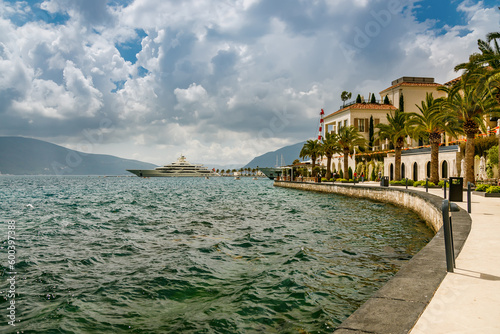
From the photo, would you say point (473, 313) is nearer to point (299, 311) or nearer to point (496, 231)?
point (299, 311)

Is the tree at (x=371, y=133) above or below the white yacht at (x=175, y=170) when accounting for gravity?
above

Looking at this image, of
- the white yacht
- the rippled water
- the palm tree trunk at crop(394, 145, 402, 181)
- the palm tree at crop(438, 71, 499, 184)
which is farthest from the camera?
the white yacht

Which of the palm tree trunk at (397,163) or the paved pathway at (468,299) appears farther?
the palm tree trunk at (397,163)

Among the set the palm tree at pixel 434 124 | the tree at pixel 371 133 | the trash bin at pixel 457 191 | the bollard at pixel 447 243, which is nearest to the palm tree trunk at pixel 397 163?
the palm tree at pixel 434 124

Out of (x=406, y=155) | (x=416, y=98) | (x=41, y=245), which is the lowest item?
(x=41, y=245)

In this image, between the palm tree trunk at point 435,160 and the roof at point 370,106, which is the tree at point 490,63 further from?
the roof at point 370,106

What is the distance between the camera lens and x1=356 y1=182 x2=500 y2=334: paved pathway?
293 cm

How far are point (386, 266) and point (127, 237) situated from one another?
9.16 meters

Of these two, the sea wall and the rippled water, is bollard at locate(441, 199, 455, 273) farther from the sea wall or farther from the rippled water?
the sea wall

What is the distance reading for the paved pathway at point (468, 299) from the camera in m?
2.93

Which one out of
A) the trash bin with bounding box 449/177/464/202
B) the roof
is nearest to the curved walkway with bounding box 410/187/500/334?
the trash bin with bounding box 449/177/464/202

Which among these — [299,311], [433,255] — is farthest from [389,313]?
[433,255]

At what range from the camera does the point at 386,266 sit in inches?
313

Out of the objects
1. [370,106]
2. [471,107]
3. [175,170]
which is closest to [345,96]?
[370,106]
